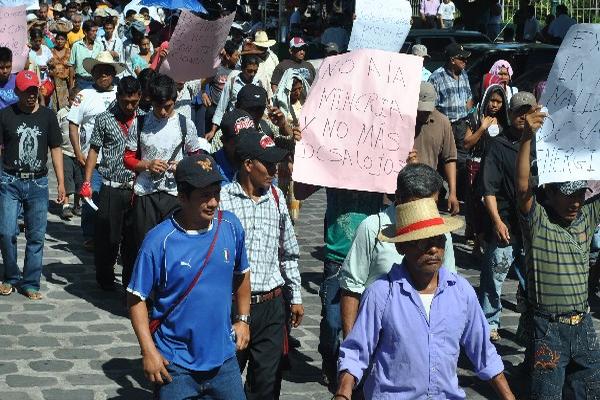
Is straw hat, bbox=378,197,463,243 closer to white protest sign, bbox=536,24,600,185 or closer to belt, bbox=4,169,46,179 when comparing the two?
white protest sign, bbox=536,24,600,185

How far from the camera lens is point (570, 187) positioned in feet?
20.8

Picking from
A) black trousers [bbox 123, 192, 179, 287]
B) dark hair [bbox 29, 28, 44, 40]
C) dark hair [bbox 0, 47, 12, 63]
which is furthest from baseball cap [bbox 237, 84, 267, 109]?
dark hair [bbox 29, 28, 44, 40]

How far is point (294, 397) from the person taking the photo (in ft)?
24.4

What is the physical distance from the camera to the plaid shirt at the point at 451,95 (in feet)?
45.5

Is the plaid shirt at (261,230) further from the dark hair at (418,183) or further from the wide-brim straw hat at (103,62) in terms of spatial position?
the wide-brim straw hat at (103,62)

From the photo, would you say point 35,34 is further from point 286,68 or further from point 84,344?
point 84,344

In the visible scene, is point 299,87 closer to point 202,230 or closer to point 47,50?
point 202,230

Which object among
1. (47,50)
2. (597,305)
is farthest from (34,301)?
(47,50)

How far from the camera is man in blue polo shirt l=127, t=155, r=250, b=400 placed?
5262mm

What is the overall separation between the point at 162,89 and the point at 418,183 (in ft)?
12.4

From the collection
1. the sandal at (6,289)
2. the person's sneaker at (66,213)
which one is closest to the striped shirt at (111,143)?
the sandal at (6,289)

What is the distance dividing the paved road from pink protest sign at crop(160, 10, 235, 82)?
201cm

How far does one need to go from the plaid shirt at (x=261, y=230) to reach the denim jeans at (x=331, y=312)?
785 millimetres

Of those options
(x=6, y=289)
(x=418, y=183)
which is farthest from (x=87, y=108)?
(x=418, y=183)
